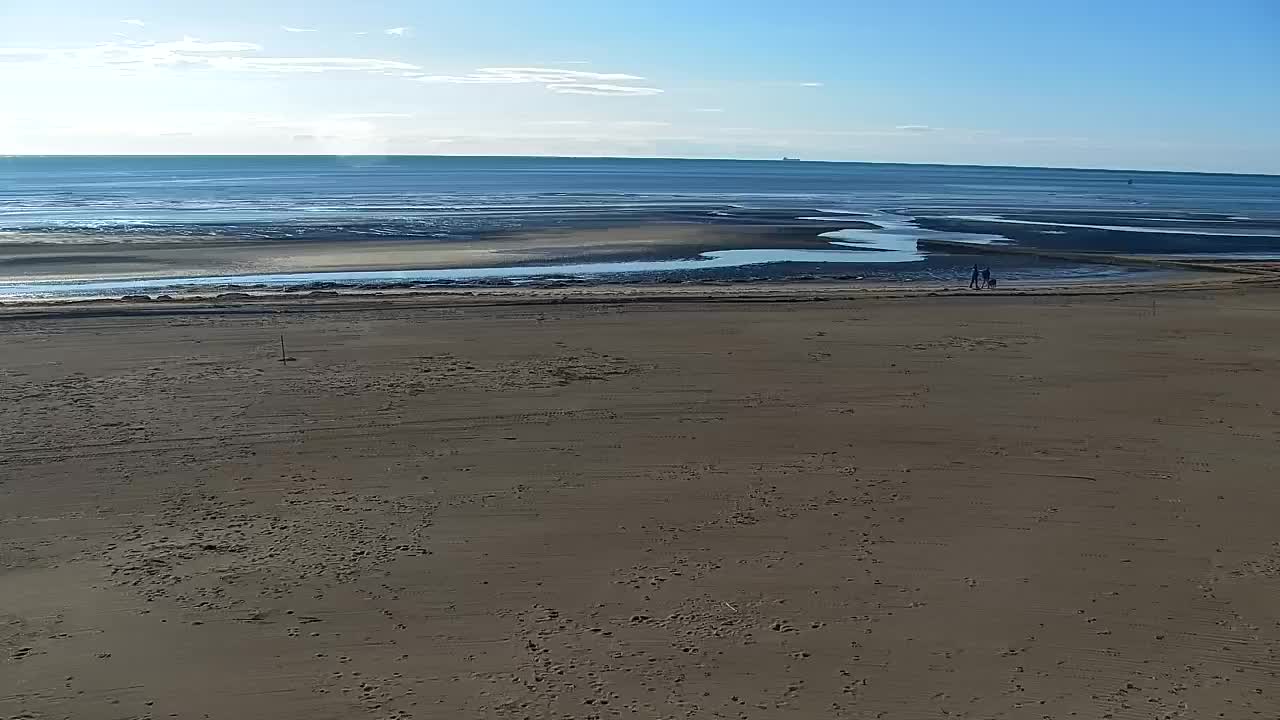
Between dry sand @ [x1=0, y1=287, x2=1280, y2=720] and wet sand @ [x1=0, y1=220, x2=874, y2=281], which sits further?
wet sand @ [x1=0, y1=220, x2=874, y2=281]

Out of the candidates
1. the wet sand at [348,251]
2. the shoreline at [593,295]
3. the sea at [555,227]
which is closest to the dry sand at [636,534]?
the shoreline at [593,295]

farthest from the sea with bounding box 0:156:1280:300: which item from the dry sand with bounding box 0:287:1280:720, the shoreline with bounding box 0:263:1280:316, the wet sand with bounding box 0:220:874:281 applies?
the dry sand with bounding box 0:287:1280:720

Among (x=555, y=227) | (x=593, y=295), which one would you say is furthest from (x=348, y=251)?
(x=593, y=295)

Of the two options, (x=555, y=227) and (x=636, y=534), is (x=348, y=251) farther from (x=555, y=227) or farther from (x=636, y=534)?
(x=636, y=534)

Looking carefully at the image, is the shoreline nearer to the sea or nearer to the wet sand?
the sea

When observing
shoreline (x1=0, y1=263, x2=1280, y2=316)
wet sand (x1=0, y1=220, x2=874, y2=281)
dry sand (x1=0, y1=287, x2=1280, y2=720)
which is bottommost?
dry sand (x1=0, y1=287, x2=1280, y2=720)

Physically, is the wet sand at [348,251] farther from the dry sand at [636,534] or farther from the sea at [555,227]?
the dry sand at [636,534]

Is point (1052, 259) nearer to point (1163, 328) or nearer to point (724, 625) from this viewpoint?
point (1163, 328)

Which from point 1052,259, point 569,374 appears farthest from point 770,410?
point 1052,259
